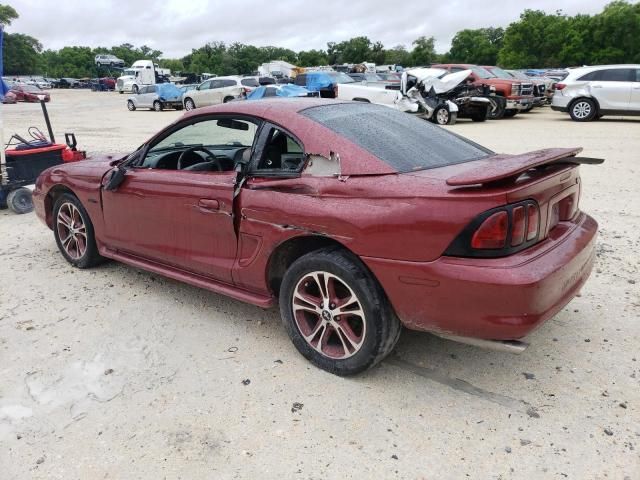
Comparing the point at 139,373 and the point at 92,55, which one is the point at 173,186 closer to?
the point at 139,373

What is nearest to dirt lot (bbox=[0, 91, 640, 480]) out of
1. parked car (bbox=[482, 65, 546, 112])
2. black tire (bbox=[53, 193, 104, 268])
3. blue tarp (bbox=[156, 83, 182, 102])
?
black tire (bbox=[53, 193, 104, 268])

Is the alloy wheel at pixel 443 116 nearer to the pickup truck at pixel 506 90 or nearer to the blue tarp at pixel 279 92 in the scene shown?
the pickup truck at pixel 506 90

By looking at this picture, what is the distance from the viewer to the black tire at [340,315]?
280 centimetres

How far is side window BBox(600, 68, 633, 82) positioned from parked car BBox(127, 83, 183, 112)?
19.8 metres

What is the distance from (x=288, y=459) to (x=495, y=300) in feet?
3.92

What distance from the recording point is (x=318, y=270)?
2959 mm

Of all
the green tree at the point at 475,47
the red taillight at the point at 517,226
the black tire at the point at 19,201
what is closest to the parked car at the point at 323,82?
the black tire at the point at 19,201

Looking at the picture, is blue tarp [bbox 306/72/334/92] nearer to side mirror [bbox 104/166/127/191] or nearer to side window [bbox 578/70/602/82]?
side window [bbox 578/70/602/82]

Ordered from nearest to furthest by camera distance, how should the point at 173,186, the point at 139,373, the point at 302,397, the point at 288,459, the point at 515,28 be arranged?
the point at 288,459 < the point at 302,397 < the point at 139,373 < the point at 173,186 < the point at 515,28

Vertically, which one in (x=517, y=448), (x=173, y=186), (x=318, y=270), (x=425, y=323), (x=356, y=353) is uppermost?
(x=173, y=186)

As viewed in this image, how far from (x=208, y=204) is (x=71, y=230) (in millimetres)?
2011

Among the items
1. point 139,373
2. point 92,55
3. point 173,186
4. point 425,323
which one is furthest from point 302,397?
point 92,55

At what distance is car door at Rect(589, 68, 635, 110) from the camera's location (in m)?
15.4

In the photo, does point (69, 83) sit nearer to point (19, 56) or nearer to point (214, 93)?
point (19, 56)
